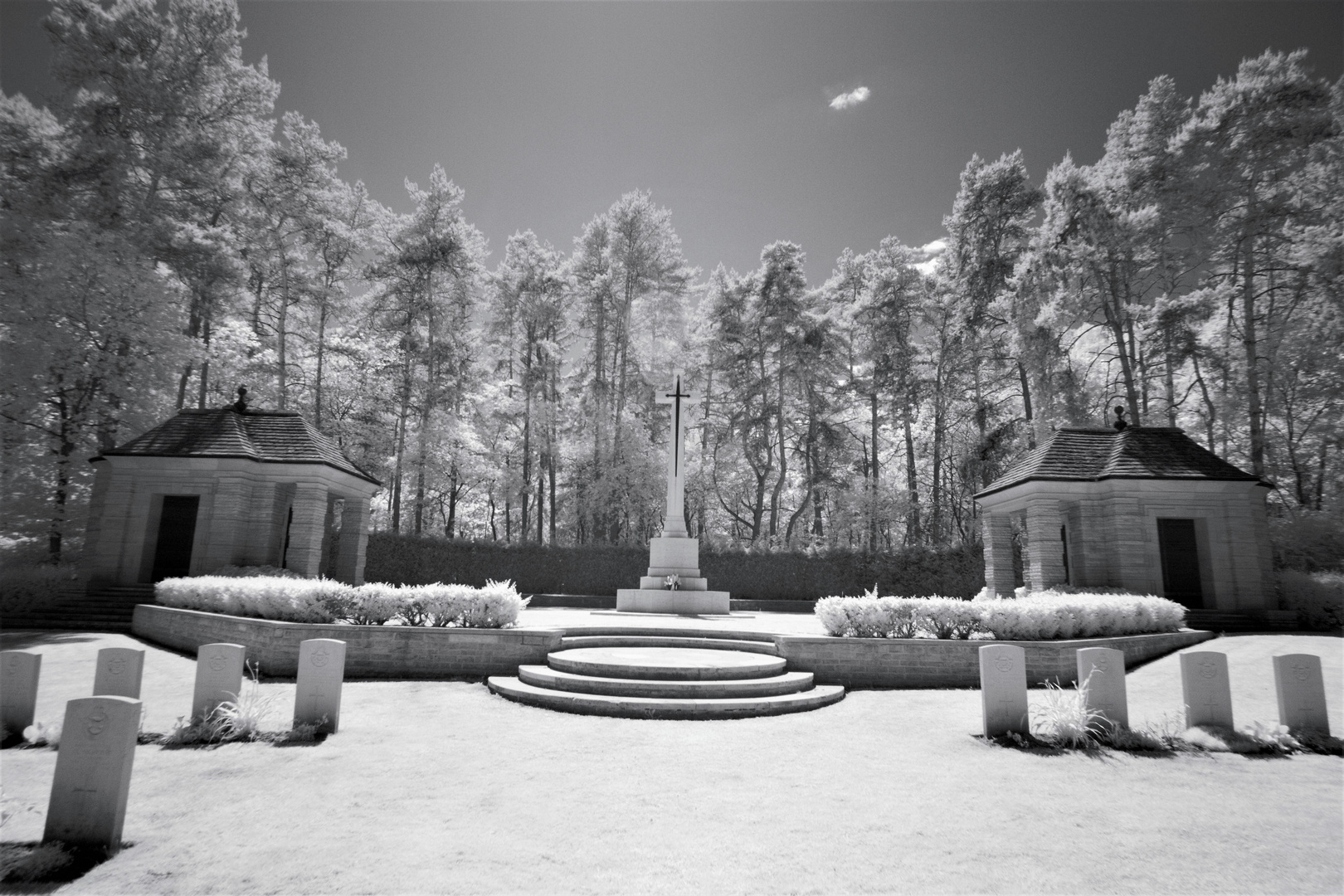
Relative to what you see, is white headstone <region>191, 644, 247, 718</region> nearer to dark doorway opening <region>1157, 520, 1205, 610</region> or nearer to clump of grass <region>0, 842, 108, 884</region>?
clump of grass <region>0, 842, 108, 884</region>

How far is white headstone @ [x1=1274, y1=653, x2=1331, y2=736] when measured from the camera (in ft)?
23.9

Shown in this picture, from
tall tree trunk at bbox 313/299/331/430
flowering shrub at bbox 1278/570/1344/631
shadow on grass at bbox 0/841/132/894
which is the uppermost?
tall tree trunk at bbox 313/299/331/430

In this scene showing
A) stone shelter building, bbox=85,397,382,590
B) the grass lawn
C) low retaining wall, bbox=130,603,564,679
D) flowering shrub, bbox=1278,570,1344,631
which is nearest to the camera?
the grass lawn

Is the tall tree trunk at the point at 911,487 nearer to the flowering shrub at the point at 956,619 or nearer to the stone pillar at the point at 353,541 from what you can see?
the flowering shrub at the point at 956,619

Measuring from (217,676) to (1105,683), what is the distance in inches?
390

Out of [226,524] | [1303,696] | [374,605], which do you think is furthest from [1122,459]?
[226,524]

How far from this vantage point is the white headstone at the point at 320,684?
727cm

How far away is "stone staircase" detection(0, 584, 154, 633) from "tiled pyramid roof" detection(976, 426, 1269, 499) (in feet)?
68.9

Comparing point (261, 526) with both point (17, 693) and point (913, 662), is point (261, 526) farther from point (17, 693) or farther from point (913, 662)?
point (913, 662)

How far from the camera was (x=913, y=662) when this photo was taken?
412 inches

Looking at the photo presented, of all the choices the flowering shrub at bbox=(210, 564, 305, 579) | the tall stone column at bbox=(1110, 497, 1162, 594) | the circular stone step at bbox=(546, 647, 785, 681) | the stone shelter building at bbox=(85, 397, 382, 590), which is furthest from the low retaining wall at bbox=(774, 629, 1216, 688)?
the stone shelter building at bbox=(85, 397, 382, 590)

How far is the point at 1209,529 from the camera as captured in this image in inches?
614

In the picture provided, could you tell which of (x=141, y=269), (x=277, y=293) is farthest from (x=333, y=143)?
(x=141, y=269)

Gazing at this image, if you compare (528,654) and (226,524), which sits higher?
(226,524)
